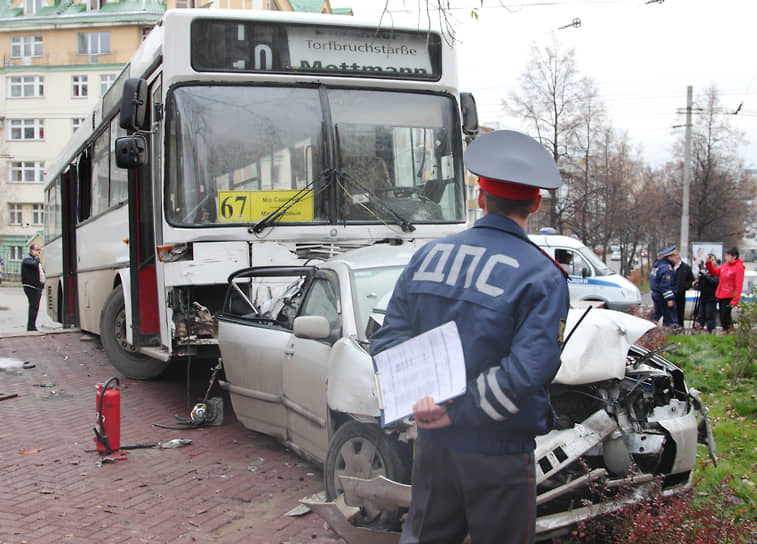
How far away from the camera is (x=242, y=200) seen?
25.7 feet

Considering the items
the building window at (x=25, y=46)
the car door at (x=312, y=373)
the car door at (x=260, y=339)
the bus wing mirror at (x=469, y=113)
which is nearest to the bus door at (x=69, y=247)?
the car door at (x=260, y=339)

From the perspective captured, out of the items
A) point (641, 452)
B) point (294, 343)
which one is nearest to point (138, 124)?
point (294, 343)

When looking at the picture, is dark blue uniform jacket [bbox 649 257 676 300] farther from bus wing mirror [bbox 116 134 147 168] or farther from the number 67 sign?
bus wing mirror [bbox 116 134 147 168]

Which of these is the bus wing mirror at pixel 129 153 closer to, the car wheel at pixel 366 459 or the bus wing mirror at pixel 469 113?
the bus wing mirror at pixel 469 113

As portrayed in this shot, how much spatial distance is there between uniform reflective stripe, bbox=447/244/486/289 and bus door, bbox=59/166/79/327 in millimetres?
12099

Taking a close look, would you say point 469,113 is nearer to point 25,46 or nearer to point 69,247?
point 69,247

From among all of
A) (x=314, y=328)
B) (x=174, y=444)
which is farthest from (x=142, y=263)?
(x=314, y=328)

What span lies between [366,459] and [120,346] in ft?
21.1

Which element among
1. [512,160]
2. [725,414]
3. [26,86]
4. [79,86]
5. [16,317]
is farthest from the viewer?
[26,86]

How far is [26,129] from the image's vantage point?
201ft

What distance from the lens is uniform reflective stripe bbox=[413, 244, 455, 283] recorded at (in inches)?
106

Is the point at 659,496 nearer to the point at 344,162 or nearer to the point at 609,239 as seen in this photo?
the point at 344,162

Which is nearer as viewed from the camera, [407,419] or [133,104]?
[407,419]

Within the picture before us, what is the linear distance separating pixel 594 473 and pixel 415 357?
6.16ft
